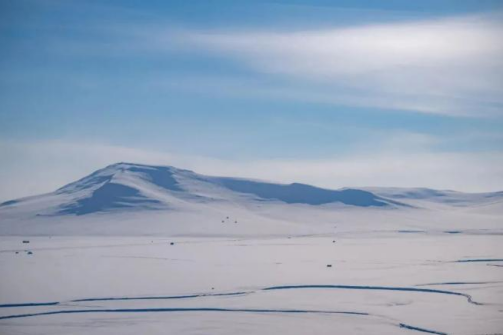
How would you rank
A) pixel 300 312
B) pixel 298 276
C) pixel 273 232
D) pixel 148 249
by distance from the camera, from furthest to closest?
pixel 273 232 → pixel 148 249 → pixel 298 276 → pixel 300 312

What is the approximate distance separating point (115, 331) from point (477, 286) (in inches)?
611

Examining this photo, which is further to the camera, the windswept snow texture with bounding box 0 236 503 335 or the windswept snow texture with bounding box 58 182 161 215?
the windswept snow texture with bounding box 58 182 161 215

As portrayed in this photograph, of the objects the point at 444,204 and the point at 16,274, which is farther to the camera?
the point at 444,204

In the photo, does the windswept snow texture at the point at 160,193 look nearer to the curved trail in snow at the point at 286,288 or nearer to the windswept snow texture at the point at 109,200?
the windswept snow texture at the point at 109,200

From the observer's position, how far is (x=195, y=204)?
102500 millimetres

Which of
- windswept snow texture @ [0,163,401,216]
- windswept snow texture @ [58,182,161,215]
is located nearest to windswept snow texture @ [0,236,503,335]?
windswept snow texture @ [58,182,161,215]

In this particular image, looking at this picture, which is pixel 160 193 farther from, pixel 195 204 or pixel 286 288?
pixel 286 288

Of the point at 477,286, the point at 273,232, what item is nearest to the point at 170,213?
the point at 273,232

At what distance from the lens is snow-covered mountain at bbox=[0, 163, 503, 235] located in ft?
272

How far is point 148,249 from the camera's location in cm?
4656

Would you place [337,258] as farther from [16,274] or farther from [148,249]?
[16,274]

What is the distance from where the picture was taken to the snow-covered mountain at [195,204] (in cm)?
8294

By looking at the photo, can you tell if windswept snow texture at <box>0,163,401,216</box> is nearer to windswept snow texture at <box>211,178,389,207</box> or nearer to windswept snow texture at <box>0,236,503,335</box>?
windswept snow texture at <box>211,178,389,207</box>

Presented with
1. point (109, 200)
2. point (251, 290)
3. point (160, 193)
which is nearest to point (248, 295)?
point (251, 290)
